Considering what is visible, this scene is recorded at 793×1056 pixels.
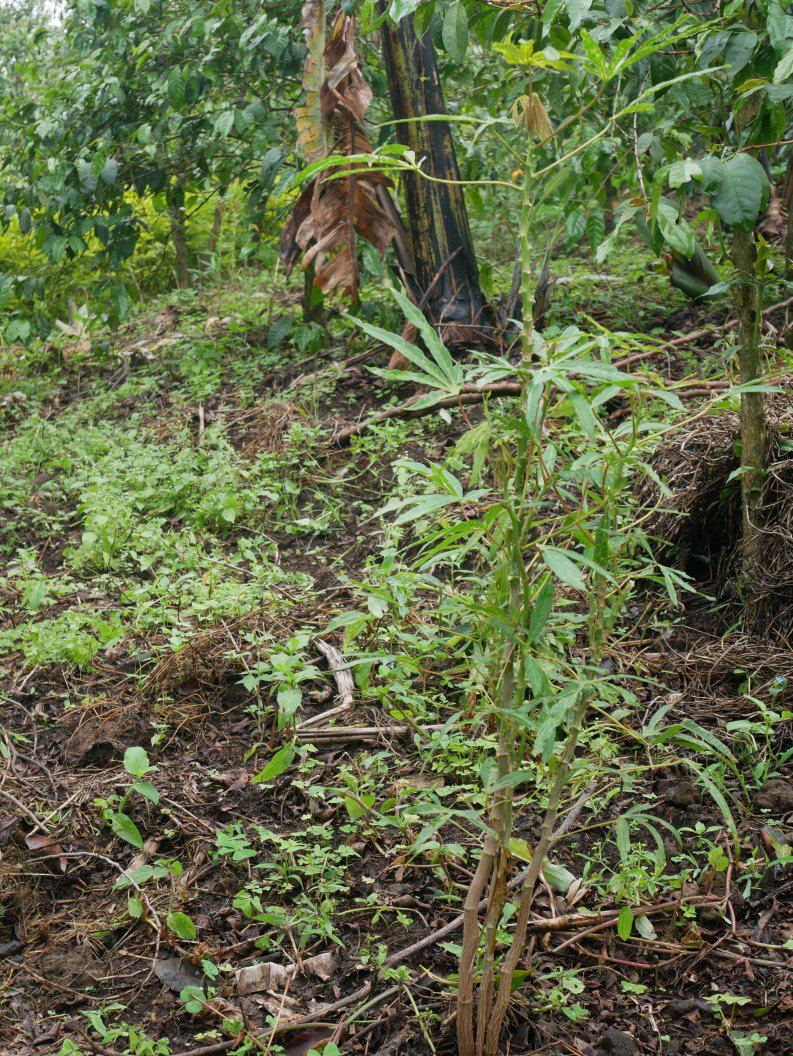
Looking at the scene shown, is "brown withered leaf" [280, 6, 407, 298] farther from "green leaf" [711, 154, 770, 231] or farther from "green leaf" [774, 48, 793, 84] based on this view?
"green leaf" [774, 48, 793, 84]

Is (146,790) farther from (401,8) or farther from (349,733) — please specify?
(401,8)

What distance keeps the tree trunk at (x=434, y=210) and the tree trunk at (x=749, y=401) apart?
216 cm

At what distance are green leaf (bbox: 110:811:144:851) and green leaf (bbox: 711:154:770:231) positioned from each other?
2035 mm

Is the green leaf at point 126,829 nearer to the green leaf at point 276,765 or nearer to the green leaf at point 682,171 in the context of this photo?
the green leaf at point 276,765

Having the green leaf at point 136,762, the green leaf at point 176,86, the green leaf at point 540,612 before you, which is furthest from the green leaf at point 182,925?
the green leaf at point 176,86

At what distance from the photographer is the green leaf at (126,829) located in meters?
2.36

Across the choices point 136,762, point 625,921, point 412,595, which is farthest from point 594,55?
point 412,595

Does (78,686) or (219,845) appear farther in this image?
(78,686)

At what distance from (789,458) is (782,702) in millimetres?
741

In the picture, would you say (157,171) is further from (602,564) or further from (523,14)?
(602,564)

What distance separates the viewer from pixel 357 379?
17.3 ft

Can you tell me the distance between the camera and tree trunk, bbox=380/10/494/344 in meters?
4.86

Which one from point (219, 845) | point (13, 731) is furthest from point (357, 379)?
point (219, 845)

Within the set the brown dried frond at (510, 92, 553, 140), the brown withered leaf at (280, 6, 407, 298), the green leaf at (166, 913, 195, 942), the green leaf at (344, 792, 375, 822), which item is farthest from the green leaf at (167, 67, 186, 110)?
the green leaf at (166, 913, 195, 942)
